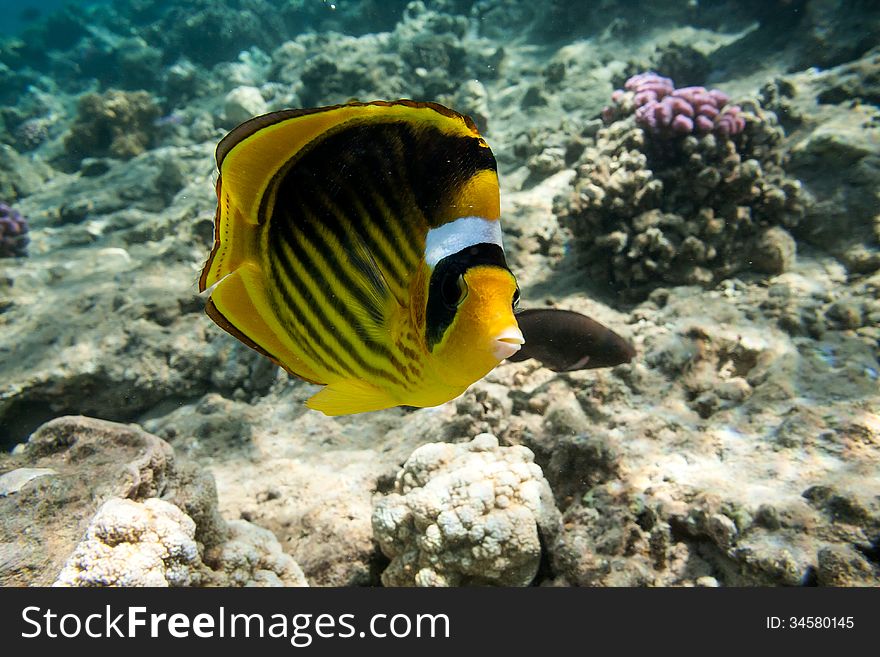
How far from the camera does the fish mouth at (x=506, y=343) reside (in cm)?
62

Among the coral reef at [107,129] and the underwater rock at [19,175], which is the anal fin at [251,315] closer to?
the underwater rock at [19,175]

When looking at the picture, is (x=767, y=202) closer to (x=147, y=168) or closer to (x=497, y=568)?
(x=497, y=568)

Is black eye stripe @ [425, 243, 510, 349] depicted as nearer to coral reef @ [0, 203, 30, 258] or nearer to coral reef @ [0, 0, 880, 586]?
coral reef @ [0, 0, 880, 586]

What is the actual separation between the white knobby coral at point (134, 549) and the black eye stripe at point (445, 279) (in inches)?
63.4

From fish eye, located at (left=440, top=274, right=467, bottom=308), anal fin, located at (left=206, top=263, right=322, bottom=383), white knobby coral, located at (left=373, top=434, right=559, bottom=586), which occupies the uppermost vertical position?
fish eye, located at (left=440, top=274, right=467, bottom=308)

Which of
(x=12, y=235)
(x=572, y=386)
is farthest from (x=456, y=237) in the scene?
(x=12, y=235)

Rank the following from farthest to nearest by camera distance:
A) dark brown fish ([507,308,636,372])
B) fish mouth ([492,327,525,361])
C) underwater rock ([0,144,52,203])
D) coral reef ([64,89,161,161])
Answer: coral reef ([64,89,161,161]), underwater rock ([0,144,52,203]), dark brown fish ([507,308,636,372]), fish mouth ([492,327,525,361])

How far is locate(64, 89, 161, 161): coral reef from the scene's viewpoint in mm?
10586

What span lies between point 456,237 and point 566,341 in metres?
1.86

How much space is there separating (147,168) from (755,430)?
1039cm

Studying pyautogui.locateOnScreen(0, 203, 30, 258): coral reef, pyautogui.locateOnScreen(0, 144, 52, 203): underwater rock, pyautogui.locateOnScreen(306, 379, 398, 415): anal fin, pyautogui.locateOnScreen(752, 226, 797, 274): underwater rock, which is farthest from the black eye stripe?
pyautogui.locateOnScreen(0, 144, 52, 203): underwater rock

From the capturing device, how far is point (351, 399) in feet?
2.67

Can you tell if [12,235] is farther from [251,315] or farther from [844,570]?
[844,570]

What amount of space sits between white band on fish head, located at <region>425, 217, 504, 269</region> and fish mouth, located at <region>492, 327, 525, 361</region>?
0.46 feet
